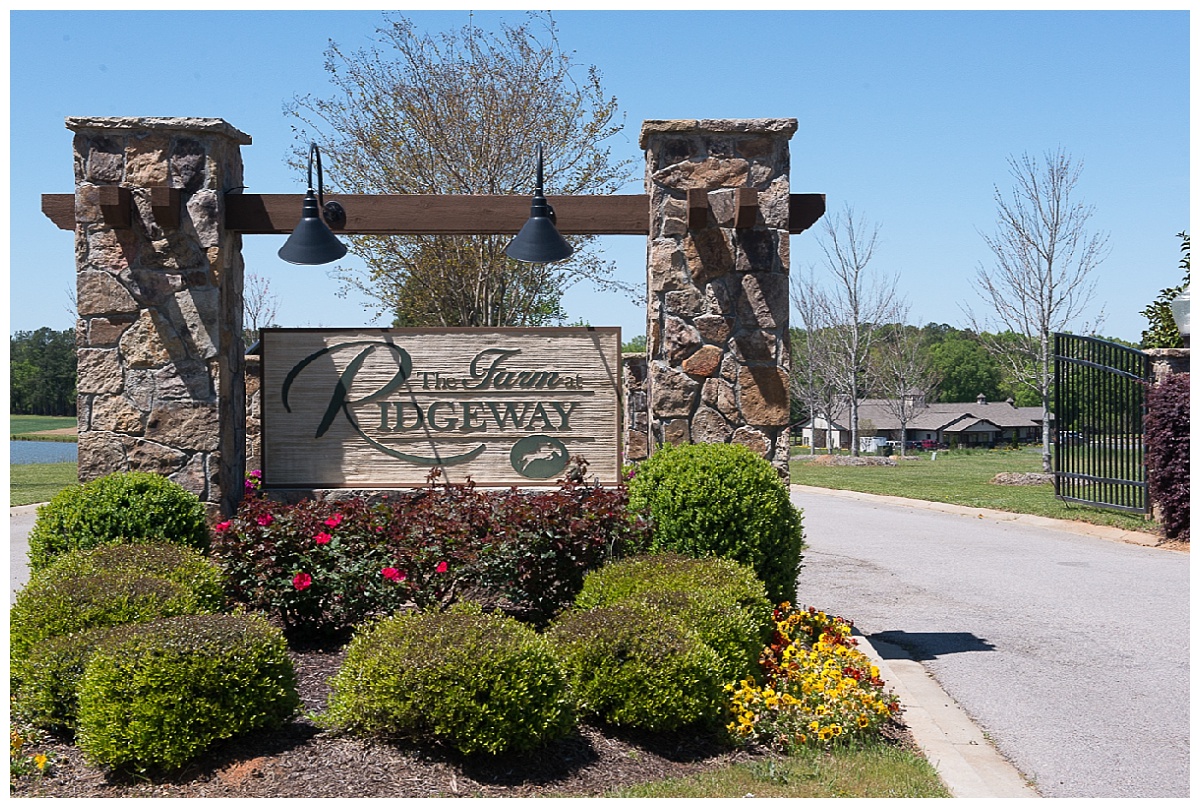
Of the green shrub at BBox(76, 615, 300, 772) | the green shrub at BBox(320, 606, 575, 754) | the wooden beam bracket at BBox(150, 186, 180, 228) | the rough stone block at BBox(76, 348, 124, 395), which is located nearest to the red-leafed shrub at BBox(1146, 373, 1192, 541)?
the green shrub at BBox(320, 606, 575, 754)

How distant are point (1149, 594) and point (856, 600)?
9.07 ft

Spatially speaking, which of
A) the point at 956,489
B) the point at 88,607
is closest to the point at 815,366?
the point at 956,489

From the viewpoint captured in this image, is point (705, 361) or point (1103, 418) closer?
point (705, 361)

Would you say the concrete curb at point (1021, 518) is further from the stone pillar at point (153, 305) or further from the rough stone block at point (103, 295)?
the rough stone block at point (103, 295)

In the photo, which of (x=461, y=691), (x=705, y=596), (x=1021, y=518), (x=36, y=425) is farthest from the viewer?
(x=36, y=425)

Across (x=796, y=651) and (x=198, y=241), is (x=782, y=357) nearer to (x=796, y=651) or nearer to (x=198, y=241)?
(x=796, y=651)

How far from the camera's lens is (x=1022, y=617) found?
8477 mm

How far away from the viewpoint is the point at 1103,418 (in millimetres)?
14703

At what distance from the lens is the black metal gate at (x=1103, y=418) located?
1427 cm

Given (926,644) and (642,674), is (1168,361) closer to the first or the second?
(926,644)

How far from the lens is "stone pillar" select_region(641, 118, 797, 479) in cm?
738

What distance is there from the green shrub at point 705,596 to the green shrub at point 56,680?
2566mm

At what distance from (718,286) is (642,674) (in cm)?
360

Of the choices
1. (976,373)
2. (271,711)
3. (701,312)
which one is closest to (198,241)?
(701,312)
